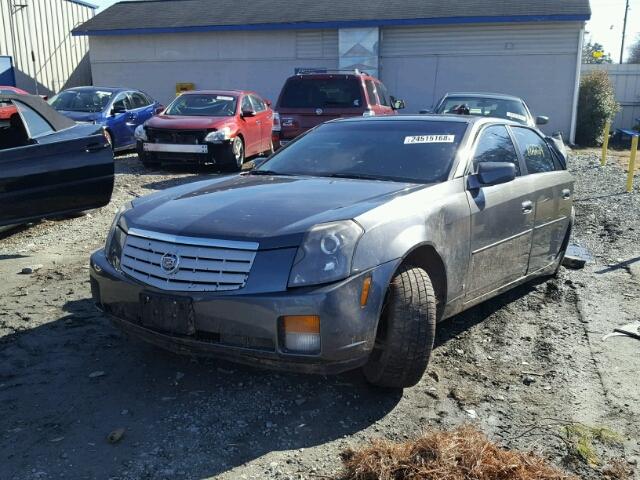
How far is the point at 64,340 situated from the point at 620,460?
335 cm

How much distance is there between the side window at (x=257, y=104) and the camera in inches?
554

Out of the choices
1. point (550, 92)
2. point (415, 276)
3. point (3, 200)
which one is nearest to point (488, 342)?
point (415, 276)

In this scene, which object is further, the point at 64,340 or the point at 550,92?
the point at 550,92

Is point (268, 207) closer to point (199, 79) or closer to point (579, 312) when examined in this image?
point (579, 312)

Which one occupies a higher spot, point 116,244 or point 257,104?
point 257,104

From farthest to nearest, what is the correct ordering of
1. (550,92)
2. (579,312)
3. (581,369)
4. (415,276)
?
1. (550,92)
2. (579,312)
3. (581,369)
4. (415,276)

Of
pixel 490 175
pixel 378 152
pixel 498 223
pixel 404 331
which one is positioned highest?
pixel 378 152

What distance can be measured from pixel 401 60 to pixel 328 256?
20278 mm

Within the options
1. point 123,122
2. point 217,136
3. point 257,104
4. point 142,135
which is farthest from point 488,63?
point 142,135

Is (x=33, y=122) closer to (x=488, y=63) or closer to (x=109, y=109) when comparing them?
(x=109, y=109)

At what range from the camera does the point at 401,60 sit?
22266 millimetres

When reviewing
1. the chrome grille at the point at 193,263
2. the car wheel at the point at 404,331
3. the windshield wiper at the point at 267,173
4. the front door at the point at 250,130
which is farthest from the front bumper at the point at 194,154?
the car wheel at the point at 404,331

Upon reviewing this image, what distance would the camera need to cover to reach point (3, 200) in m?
5.86

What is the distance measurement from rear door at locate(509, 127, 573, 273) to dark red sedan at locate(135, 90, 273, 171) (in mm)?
7320
